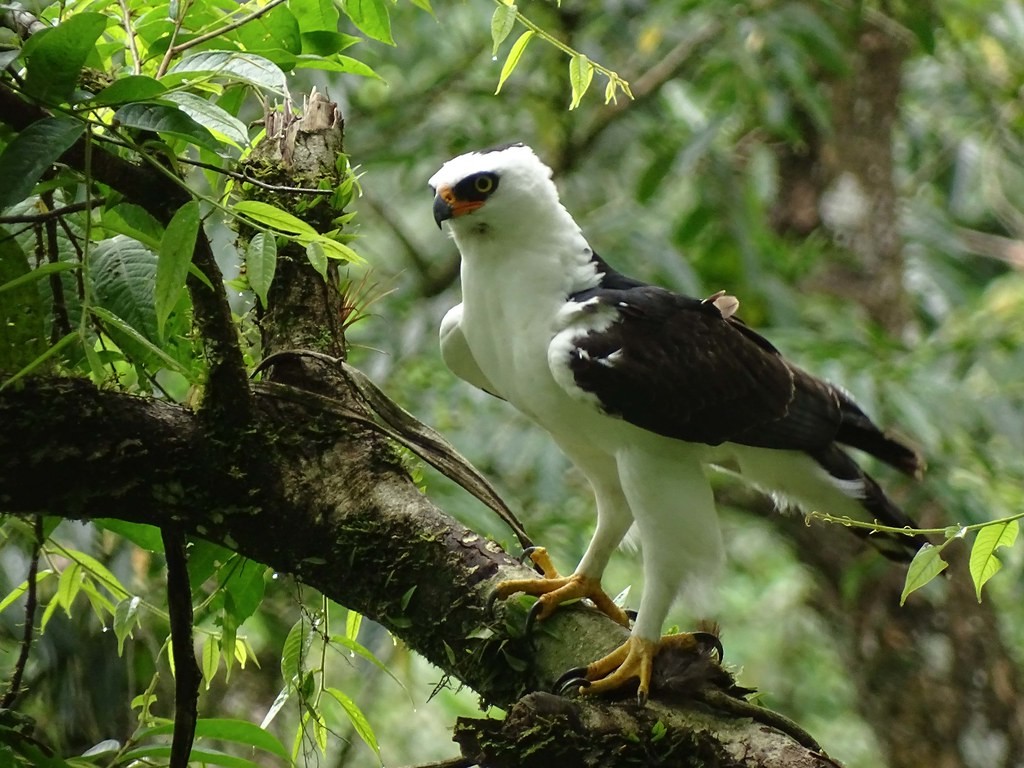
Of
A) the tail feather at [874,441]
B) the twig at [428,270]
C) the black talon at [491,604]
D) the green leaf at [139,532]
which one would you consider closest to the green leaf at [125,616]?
the green leaf at [139,532]

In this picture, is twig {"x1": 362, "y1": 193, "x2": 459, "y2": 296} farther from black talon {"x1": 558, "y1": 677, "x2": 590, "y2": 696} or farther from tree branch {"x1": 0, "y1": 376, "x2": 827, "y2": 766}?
black talon {"x1": 558, "y1": 677, "x2": 590, "y2": 696}

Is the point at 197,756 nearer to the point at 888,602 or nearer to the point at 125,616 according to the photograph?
the point at 125,616

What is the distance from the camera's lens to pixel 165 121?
1604 mm

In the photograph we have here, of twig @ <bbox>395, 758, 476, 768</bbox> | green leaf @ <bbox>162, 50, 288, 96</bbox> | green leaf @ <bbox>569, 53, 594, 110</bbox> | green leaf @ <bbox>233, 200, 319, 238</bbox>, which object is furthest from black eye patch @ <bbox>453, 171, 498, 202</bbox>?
twig @ <bbox>395, 758, 476, 768</bbox>

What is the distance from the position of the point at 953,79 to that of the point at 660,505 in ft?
18.2

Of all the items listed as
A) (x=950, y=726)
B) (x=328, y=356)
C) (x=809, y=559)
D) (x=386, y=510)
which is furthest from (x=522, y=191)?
(x=950, y=726)

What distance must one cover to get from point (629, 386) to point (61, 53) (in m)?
1.29

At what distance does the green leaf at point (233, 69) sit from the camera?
1755 millimetres

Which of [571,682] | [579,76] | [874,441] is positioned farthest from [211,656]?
[874,441]

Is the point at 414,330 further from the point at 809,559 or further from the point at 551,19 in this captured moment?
the point at 809,559

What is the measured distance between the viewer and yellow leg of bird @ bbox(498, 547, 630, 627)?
206cm

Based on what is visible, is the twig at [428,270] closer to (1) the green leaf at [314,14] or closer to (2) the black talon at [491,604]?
(1) the green leaf at [314,14]

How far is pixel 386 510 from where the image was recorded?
204cm

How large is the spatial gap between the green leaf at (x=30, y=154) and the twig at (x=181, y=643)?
2.30 ft
